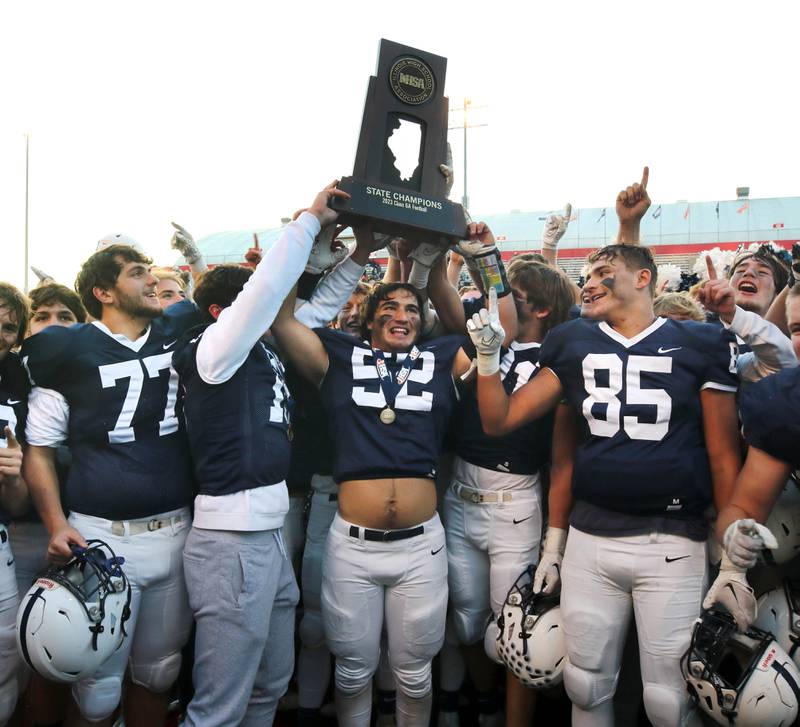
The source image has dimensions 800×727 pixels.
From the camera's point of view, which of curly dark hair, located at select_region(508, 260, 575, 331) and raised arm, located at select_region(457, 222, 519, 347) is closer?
raised arm, located at select_region(457, 222, 519, 347)

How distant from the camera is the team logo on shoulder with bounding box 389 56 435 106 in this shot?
296 centimetres

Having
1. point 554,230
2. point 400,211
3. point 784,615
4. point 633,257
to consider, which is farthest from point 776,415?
point 554,230

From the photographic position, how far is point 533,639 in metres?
2.67

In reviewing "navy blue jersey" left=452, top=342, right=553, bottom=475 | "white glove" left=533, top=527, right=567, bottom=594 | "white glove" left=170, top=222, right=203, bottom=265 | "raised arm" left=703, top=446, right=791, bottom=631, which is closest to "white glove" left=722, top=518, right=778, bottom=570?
"raised arm" left=703, top=446, right=791, bottom=631

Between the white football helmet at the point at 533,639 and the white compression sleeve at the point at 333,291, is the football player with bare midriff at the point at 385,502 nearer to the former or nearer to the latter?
the white football helmet at the point at 533,639

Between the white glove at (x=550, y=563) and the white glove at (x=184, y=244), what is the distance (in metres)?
2.37

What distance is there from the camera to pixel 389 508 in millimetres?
2770

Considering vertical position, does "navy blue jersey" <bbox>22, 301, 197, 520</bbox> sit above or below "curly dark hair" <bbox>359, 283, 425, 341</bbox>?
below

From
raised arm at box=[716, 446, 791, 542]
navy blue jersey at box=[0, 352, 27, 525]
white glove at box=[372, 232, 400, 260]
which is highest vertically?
white glove at box=[372, 232, 400, 260]

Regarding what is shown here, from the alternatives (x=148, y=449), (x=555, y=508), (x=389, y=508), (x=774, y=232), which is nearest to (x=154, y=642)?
(x=148, y=449)

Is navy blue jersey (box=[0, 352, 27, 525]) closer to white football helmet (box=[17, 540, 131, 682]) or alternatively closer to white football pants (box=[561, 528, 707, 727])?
white football helmet (box=[17, 540, 131, 682])

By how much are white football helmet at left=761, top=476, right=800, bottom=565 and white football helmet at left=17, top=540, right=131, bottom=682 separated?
2291 millimetres

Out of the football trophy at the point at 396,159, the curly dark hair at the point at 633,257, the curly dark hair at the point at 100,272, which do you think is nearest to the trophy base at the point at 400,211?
the football trophy at the point at 396,159

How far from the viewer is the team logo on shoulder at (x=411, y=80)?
2.96 meters
